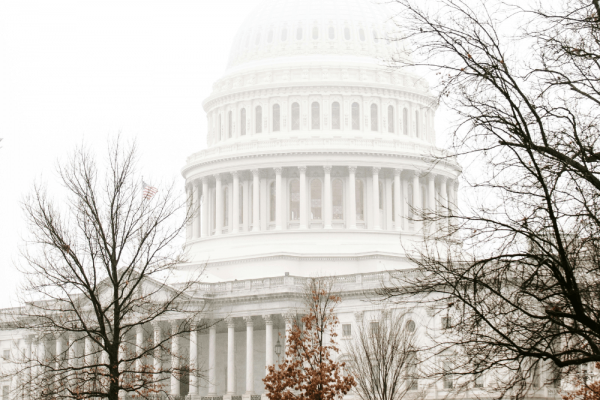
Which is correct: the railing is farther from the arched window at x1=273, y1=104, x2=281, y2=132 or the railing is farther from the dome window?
the dome window

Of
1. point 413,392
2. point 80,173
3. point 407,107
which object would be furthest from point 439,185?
point 80,173

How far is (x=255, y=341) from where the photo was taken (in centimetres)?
9500

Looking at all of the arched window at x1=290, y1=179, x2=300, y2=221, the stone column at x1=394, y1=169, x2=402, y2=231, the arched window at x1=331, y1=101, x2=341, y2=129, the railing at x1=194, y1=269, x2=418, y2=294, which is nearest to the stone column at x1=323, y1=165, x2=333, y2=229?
the arched window at x1=290, y1=179, x2=300, y2=221

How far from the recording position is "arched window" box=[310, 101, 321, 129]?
110875 millimetres

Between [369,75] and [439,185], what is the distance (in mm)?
14153

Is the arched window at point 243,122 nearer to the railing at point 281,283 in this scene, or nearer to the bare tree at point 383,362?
the railing at point 281,283

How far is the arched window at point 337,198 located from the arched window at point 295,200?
3767 millimetres

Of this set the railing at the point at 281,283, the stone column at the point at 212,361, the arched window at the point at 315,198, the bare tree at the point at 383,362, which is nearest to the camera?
the bare tree at the point at 383,362

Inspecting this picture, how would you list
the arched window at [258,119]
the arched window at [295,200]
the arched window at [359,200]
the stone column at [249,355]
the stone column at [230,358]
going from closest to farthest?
the stone column at [249,355] → the stone column at [230,358] → the arched window at [359,200] → the arched window at [295,200] → the arched window at [258,119]

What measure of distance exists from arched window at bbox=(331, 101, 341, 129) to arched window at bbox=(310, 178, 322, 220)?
647cm

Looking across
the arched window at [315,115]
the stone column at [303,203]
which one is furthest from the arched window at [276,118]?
the stone column at [303,203]

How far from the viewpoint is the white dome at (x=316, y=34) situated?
4483 inches

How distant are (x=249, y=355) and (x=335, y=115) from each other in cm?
3281

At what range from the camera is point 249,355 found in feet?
292
